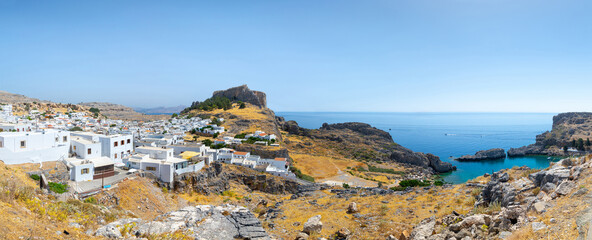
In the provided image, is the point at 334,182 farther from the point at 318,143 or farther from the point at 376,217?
the point at 318,143

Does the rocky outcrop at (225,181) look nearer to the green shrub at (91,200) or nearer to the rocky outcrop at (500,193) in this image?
the green shrub at (91,200)

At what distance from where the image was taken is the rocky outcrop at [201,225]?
9198 millimetres

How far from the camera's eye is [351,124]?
121125mm

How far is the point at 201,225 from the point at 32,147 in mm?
20590

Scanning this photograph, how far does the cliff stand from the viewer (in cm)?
9094

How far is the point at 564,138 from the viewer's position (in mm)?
104438

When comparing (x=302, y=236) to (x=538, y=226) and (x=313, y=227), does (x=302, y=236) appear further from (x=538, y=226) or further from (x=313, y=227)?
(x=538, y=226)

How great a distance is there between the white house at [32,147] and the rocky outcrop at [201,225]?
57.2 ft

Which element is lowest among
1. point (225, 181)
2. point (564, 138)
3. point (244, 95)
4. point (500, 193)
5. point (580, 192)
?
point (225, 181)

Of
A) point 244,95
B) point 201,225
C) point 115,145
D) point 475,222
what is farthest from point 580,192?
point 244,95

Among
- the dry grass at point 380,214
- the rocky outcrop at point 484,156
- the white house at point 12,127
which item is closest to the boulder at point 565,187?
the dry grass at point 380,214

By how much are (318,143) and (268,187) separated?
47.9 m

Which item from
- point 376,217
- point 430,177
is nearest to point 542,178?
point 376,217

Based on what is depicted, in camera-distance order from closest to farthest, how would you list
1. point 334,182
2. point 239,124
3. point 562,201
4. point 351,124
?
point 562,201, point 334,182, point 239,124, point 351,124
